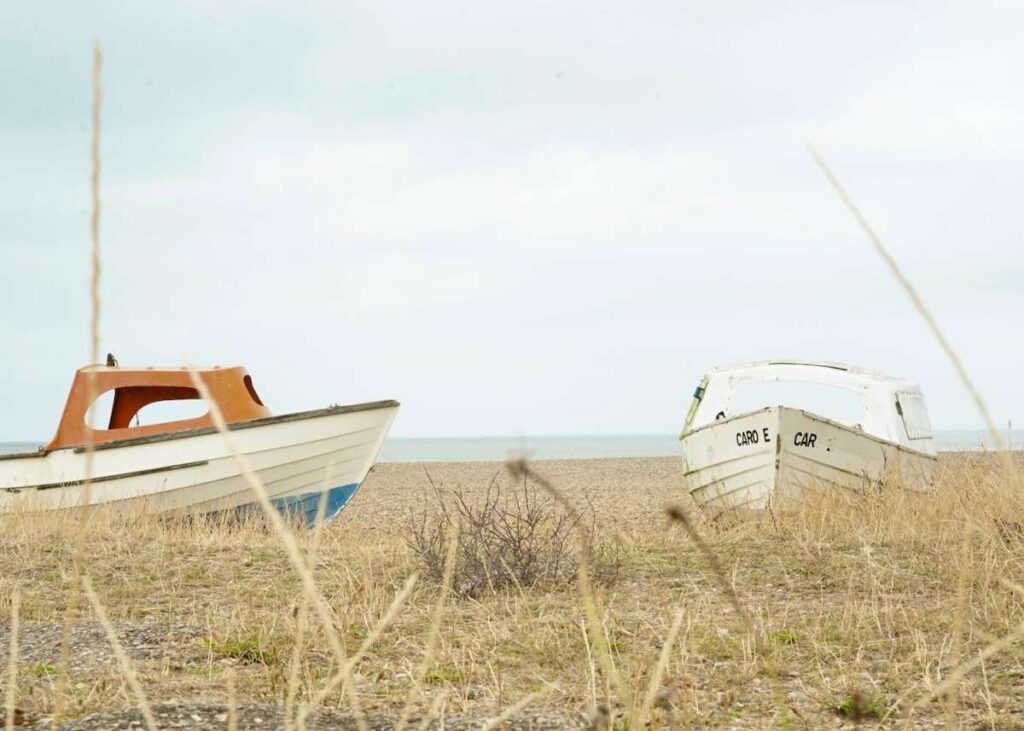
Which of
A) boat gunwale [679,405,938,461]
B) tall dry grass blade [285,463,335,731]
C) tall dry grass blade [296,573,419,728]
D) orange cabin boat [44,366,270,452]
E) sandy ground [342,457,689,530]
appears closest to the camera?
tall dry grass blade [285,463,335,731]

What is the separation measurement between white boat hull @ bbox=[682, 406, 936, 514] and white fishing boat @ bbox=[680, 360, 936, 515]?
0.01 metres

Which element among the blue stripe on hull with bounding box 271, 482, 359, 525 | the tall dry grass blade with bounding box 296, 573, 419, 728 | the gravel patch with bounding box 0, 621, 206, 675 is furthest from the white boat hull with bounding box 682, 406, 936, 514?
the tall dry grass blade with bounding box 296, 573, 419, 728

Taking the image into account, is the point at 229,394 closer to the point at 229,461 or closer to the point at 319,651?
the point at 229,461

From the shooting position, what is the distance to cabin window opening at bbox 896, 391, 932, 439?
44.6ft

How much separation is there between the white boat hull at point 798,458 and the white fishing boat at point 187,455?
4381mm

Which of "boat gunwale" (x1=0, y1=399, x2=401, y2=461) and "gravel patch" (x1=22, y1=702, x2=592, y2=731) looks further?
"boat gunwale" (x1=0, y1=399, x2=401, y2=461)

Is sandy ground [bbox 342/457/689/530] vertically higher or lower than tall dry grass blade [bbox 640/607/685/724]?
higher

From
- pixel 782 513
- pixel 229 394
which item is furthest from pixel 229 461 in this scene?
pixel 782 513

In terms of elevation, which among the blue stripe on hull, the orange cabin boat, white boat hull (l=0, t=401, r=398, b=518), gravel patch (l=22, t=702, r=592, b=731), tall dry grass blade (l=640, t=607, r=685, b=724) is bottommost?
gravel patch (l=22, t=702, r=592, b=731)

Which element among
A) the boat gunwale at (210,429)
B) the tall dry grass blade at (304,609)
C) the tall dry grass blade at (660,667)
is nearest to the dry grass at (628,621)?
the tall dry grass blade at (660,667)

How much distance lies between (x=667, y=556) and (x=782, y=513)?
2.39 meters

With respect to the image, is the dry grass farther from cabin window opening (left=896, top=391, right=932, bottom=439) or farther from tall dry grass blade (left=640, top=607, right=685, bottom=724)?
cabin window opening (left=896, top=391, right=932, bottom=439)

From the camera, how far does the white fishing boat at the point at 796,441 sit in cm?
1230

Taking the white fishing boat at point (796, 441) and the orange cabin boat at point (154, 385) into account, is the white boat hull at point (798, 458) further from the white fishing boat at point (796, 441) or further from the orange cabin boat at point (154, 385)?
the orange cabin boat at point (154, 385)
